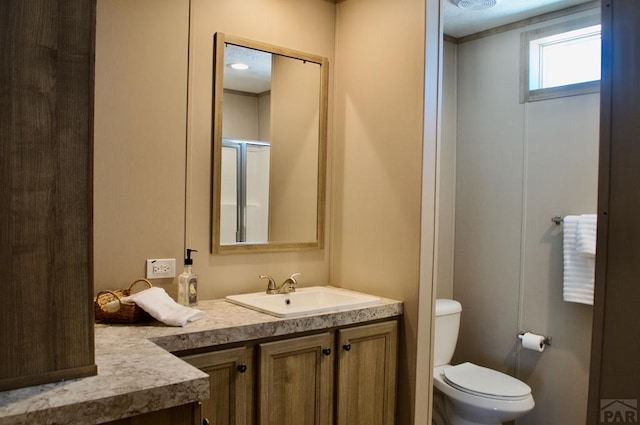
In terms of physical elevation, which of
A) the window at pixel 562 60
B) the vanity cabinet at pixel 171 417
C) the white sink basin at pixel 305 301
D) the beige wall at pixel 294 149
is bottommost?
the vanity cabinet at pixel 171 417

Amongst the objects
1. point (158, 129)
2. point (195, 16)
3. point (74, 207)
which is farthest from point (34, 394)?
point (195, 16)

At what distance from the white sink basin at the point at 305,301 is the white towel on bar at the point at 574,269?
1134 millimetres

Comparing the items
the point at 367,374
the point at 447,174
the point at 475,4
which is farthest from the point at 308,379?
the point at 475,4

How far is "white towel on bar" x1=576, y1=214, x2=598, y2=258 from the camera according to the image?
263cm

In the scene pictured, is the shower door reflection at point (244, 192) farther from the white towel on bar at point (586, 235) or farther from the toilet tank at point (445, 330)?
the white towel on bar at point (586, 235)

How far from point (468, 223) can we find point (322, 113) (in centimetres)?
132

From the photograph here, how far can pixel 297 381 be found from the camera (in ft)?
6.89

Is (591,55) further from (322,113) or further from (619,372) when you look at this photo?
(619,372)

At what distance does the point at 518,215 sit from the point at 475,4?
1.29 m

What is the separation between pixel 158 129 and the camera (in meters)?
2.22

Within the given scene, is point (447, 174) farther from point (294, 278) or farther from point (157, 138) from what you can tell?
point (157, 138)

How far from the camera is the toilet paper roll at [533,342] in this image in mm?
2924

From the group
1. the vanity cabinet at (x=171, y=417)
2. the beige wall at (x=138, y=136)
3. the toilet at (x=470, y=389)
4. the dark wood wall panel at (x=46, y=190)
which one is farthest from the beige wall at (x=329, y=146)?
the vanity cabinet at (x=171, y=417)

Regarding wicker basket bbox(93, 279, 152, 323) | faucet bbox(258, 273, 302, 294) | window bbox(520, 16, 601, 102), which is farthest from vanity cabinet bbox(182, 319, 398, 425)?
window bbox(520, 16, 601, 102)
